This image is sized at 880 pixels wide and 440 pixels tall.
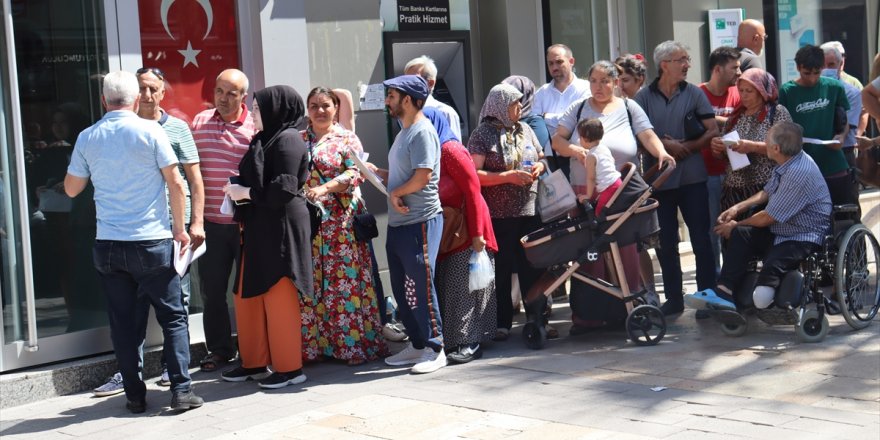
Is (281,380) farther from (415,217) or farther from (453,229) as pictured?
(453,229)

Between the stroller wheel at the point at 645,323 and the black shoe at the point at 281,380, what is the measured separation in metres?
2.08

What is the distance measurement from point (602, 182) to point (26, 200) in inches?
138

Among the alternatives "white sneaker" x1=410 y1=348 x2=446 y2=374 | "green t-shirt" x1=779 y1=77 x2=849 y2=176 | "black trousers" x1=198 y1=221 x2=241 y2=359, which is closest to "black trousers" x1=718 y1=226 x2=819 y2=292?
"green t-shirt" x1=779 y1=77 x2=849 y2=176

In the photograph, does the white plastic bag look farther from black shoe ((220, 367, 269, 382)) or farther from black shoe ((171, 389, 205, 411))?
black shoe ((171, 389, 205, 411))

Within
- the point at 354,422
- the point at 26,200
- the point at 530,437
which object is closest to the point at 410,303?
the point at 354,422

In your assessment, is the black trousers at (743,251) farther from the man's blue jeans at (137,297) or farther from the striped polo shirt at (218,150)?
the man's blue jeans at (137,297)

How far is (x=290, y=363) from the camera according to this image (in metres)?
6.89

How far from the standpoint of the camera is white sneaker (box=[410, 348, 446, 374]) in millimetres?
7047

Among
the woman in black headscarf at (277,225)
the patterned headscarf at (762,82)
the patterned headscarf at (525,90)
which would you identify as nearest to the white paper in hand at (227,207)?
the woman in black headscarf at (277,225)

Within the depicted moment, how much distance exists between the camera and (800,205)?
7199 millimetres

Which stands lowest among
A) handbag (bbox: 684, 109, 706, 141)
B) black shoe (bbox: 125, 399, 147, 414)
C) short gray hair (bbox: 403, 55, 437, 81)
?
black shoe (bbox: 125, 399, 147, 414)

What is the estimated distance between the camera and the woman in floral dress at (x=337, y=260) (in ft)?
23.5

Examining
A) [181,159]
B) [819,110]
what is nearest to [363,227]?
[181,159]

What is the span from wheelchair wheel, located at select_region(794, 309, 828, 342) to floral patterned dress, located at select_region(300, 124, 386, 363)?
8.53 feet
